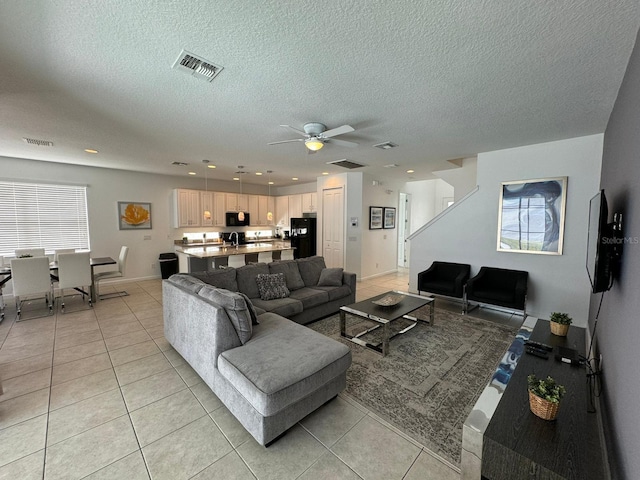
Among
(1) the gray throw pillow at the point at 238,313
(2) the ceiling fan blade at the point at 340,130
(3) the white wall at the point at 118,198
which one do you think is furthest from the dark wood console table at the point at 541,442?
(3) the white wall at the point at 118,198

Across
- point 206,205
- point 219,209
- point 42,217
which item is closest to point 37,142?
point 42,217

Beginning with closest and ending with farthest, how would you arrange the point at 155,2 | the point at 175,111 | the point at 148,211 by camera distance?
1. the point at 155,2
2. the point at 175,111
3. the point at 148,211

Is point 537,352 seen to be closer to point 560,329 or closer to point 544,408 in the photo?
point 560,329

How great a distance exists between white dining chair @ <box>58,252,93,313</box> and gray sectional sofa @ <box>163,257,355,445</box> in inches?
108

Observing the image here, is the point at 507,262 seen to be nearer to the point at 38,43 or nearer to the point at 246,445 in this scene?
the point at 246,445

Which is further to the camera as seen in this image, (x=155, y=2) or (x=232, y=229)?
(x=232, y=229)

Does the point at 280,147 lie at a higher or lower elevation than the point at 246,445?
higher

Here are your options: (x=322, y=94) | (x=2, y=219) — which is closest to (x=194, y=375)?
(x=322, y=94)

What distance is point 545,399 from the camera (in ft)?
4.67

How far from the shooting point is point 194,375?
2.63 meters

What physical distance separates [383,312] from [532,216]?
2900mm

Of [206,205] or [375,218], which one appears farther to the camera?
[206,205]

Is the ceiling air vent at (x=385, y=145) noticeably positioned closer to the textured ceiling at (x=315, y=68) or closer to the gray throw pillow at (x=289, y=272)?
the textured ceiling at (x=315, y=68)

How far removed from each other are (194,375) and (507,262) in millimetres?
4748
